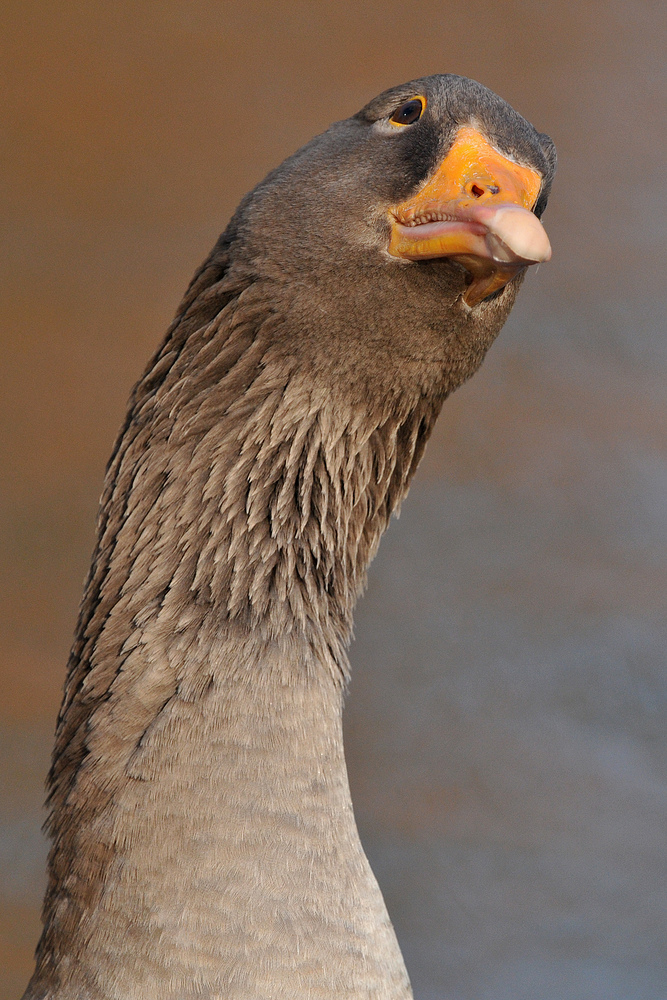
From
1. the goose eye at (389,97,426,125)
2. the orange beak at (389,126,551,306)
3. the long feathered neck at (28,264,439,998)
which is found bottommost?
the long feathered neck at (28,264,439,998)

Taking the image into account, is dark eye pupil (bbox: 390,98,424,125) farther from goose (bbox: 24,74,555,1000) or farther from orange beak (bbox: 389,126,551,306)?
orange beak (bbox: 389,126,551,306)

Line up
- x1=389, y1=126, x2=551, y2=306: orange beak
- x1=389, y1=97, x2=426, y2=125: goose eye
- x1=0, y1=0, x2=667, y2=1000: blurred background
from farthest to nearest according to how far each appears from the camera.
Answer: x1=0, y1=0, x2=667, y2=1000: blurred background
x1=389, y1=97, x2=426, y2=125: goose eye
x1=389, y1=126, x2=551, y2=306: orange beak

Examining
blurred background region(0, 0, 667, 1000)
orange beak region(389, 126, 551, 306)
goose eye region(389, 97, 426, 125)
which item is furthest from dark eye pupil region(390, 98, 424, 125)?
blurred background region(0, 0, 667, 1000)

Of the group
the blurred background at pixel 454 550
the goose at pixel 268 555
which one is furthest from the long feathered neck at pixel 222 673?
the blurred background at pixel 454 550

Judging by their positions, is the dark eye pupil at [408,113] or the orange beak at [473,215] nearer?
the orange beak at [473,215]

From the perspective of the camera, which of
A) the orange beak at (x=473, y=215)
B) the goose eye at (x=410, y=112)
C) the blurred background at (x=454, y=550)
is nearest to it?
the orange beak at (x=473, y=215)

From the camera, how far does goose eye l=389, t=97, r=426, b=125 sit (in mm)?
1585

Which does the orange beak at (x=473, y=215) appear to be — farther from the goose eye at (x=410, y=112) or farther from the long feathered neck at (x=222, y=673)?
the long feathered neck at (x=222, y=673)

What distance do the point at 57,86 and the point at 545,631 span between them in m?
2.47

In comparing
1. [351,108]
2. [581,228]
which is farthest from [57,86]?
[581,228]

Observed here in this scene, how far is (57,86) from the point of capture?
355cm

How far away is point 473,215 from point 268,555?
1.83ft

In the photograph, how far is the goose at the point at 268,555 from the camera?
4.55 ft

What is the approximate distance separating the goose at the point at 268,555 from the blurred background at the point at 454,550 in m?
2.11
